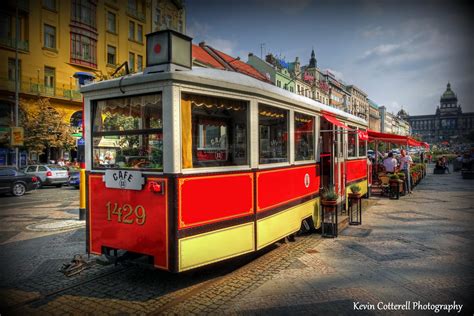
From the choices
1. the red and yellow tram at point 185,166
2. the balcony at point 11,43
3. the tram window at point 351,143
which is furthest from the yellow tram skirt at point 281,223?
the balcony at point 11,43

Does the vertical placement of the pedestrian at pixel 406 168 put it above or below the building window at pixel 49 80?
below

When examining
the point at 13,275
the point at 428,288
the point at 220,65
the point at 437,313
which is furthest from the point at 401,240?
the point at 220,65

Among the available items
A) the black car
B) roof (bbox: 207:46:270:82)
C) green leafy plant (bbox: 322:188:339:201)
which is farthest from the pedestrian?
roof (bbox: 207:46:270:82)

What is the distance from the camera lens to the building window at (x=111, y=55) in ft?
109

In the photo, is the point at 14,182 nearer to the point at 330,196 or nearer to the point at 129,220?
the point at 129,220

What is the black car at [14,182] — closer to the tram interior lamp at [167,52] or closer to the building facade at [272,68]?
the tram interior lamp at [167,52]

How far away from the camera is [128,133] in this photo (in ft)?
15.5

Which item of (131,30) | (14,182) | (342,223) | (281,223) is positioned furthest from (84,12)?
(281,223)

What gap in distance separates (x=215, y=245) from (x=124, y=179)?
156 cm

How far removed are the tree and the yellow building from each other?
0.97 metres

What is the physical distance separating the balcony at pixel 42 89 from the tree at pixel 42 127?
83 centimetres

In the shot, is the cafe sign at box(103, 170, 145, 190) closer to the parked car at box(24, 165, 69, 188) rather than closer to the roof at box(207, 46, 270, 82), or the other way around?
the parked car at box(24, 165, 69, 188)

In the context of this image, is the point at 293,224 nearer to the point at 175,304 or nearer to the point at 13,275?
the point at 175,304

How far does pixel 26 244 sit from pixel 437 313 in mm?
7498
